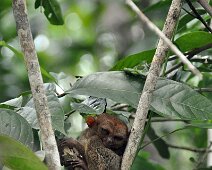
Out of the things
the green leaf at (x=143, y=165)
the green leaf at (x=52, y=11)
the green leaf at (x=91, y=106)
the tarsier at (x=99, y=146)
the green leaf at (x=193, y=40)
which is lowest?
the green leaf at (x=143, y=165)

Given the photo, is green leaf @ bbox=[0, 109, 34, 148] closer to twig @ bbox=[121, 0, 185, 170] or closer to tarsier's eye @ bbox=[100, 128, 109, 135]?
twig @ bbox=[121, 0, 185, 170]

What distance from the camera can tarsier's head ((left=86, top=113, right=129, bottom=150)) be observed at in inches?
138

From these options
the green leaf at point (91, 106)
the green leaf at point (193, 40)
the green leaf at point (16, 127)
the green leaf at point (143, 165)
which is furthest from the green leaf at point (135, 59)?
the green leaf at point (143, 165)

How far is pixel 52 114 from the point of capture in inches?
109

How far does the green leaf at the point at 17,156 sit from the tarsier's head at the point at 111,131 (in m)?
1.38

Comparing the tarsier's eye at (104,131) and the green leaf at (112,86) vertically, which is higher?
the green leaf at (112,86)

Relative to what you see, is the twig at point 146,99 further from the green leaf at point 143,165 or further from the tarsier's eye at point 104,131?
the green leaf at point 143,165

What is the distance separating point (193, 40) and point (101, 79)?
2.36ft

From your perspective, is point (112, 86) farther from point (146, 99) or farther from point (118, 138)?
point (118, 138)

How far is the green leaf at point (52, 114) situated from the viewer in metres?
2.69

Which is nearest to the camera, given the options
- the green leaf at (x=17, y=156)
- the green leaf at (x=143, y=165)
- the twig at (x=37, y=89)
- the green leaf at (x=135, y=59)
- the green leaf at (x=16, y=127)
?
the green leaf at (x=17, y=156)

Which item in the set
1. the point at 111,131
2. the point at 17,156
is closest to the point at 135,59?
the point at 111,131

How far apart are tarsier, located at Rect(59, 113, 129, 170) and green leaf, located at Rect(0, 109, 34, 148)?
1.96 feet

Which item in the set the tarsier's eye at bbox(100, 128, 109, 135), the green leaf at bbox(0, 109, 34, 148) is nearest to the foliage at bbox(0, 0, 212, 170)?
the green leaf at bbox(0, 109, 34, 148)
